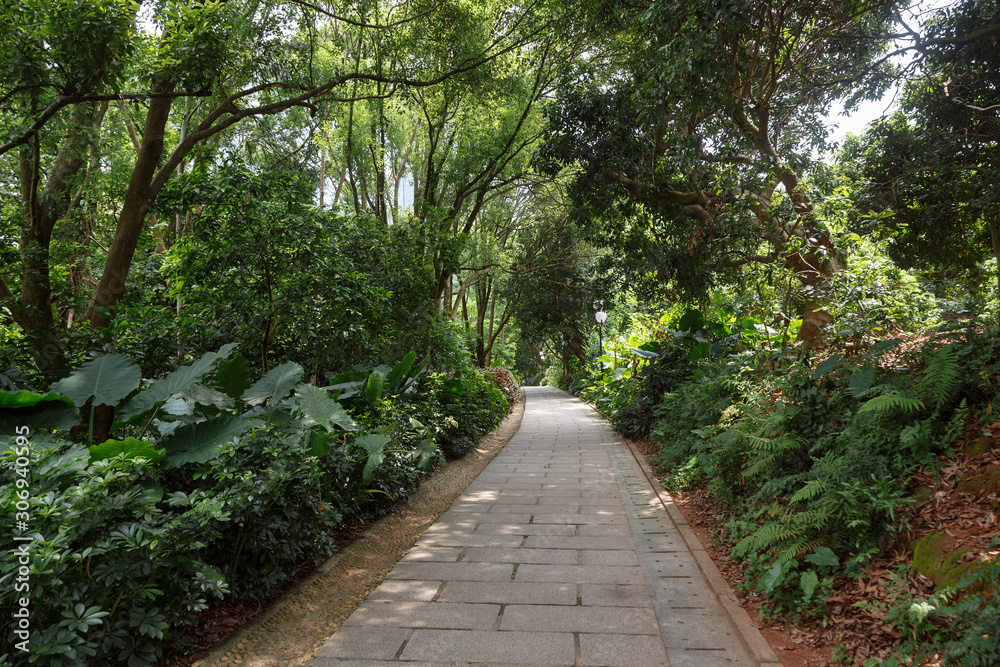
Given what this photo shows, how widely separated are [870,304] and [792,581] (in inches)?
128

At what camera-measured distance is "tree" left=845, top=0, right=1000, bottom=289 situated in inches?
262

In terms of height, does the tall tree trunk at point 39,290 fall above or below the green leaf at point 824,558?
above

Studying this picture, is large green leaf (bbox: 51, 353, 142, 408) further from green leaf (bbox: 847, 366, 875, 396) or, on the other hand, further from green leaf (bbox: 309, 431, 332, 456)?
green leaf (bbox: 847, 366, 875, 396)

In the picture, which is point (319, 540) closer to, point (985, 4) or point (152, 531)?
point (152, 531)

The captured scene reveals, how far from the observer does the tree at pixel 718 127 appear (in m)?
5.56

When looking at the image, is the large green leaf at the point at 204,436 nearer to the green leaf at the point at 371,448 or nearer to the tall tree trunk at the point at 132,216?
the green leaf at the point at 371,448

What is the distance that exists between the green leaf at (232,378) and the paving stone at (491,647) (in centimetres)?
225

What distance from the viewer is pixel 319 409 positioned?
4.13 m

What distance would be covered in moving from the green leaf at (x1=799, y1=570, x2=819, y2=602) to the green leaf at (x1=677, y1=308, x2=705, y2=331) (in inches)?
266

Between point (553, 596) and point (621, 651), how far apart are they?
2.31 feet

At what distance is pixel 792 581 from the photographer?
3.27 m

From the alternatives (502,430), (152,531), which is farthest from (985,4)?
(502,430)

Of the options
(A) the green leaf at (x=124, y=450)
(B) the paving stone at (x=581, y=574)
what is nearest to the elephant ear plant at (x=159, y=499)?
(A) the green leaf at (x=124, y=450)

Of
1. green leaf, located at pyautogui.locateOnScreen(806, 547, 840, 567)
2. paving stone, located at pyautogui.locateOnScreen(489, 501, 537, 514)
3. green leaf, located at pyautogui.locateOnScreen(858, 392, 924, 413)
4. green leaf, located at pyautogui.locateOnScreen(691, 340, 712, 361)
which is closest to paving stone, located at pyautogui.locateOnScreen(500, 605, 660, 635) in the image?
green leaf, located at pyautogui.locateOnScreen(806, 547, 840, 567)
